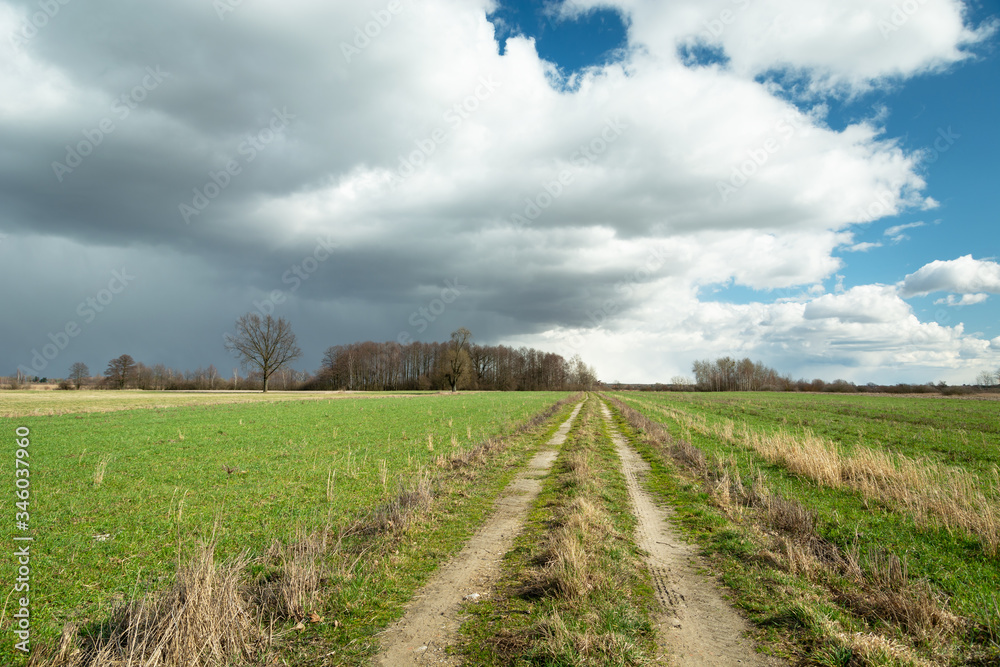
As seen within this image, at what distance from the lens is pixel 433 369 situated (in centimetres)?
14000

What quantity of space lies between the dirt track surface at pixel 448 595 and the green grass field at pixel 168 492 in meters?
1.66

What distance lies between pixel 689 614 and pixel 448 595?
10.4 ft

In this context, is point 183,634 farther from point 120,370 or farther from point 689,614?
point 120,370

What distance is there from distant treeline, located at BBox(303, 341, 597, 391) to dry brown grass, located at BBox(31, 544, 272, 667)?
4563 inches

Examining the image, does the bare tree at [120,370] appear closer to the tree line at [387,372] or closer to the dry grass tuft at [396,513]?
the tree line at [387,372]

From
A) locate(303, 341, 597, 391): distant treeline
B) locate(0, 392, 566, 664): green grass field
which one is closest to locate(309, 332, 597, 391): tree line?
locate(303, 341, 597, 391): distant treeline

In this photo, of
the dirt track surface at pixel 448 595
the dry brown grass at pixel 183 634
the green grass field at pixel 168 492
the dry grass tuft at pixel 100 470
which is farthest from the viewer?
the dry grass tuft at pixel 100 470

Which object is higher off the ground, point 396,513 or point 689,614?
point 396,513

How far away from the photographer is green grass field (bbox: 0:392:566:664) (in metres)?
6.68

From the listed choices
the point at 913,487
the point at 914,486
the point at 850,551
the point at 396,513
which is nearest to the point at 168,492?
the point at 396,513

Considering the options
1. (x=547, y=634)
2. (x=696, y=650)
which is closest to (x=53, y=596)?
(x=547, y=634)

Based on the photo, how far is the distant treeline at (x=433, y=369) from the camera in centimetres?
13150

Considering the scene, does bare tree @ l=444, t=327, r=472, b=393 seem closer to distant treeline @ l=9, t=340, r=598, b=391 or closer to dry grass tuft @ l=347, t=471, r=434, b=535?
distant treeline @ l=9, t=340, r=598, b=391

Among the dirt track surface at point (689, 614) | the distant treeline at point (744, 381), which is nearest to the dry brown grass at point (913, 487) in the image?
Answer: the dirt track surface at point (689, 614)
